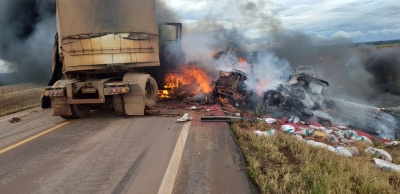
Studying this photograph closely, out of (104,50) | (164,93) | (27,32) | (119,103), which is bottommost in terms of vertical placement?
(164,93)

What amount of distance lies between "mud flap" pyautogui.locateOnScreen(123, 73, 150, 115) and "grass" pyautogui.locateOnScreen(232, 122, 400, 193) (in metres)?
3.65

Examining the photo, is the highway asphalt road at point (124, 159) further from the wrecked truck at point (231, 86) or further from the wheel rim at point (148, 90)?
the wrecked truck at point (231, 86)

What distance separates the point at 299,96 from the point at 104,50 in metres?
7.30

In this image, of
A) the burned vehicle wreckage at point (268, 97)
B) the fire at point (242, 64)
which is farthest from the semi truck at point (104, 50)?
the fire at point (242, 64)

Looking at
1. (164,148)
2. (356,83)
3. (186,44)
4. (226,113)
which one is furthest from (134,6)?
(356,83)

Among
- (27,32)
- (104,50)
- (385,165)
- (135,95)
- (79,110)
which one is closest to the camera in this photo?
(385,165)

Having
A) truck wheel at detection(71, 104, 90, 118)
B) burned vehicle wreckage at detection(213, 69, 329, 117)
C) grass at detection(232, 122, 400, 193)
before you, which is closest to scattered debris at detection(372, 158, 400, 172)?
grass at detection(232, 122, 400, 193)

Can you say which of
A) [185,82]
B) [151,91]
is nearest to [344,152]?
[151,91]

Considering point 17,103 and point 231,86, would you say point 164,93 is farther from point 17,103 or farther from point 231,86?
point 17,103

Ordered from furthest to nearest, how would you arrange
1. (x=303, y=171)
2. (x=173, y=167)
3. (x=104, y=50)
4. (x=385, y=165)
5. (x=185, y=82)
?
(x=185, y=82) → (x=104, y=50) → (x=385, y=165) → (x=173, y=167) → (x=303, y=171)

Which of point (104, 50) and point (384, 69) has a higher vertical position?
point (104, 50)

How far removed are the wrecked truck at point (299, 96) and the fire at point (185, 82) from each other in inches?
97.7

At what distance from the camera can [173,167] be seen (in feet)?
15.0

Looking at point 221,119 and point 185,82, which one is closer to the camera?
point 221,119
